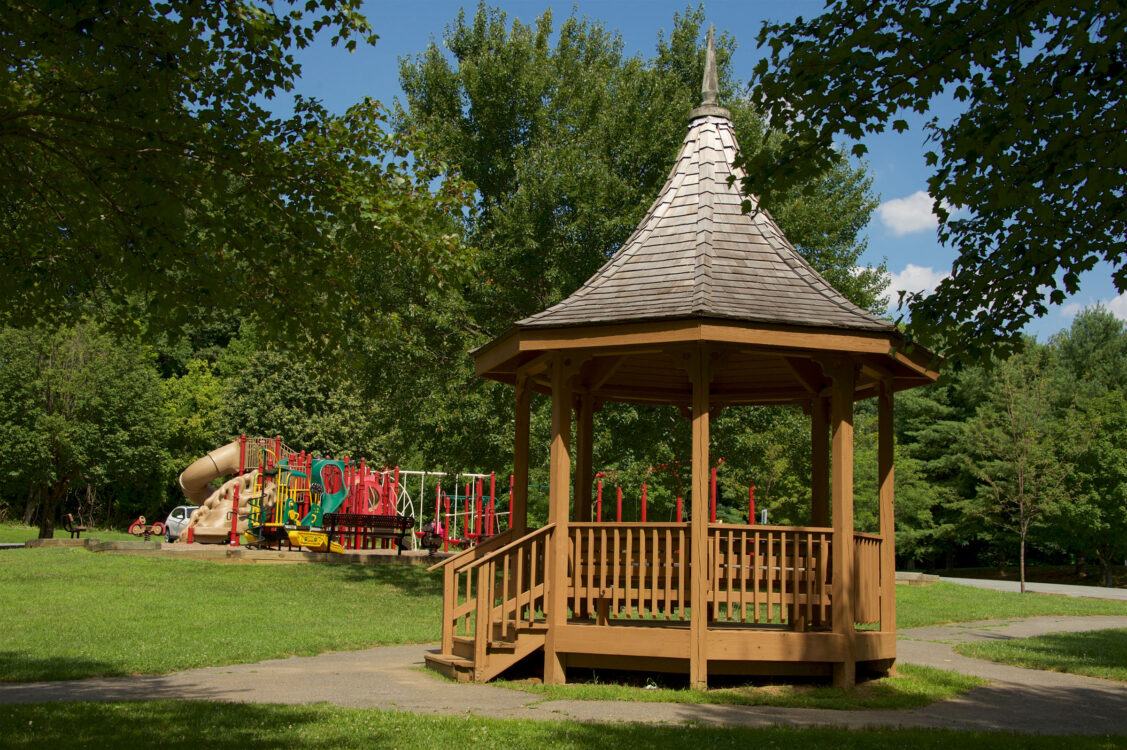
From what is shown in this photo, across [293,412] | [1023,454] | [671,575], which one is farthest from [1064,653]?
[293,412]

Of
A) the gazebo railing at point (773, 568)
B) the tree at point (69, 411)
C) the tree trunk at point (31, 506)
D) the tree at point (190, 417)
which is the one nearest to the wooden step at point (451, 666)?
the gazebo railing at point (773, 568)

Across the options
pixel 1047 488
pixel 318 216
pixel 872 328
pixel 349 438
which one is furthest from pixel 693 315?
pixel 349 438

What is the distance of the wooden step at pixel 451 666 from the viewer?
10172mm

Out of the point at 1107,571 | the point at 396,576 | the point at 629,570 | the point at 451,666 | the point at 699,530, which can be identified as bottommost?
the point at 1107,571

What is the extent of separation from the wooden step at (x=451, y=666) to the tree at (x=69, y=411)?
3188 cm

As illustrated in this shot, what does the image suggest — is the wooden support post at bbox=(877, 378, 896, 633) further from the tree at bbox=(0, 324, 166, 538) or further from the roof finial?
the tree at bbox=(0, 324, 166, 538)

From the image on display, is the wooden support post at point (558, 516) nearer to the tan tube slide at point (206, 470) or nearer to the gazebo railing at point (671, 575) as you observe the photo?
the gazebo railing at point (671, 575)

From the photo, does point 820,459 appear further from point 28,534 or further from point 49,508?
point 28,534

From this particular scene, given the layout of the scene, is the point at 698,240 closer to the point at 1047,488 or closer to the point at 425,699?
the point at 425,699

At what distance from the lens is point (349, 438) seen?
50.3m

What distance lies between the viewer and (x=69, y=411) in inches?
1666

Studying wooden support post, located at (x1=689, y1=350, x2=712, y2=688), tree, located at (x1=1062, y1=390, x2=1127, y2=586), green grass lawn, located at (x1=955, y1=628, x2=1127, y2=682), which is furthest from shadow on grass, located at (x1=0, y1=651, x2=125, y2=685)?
tree, located at (x1=1062, y1=390, x2=1127, y2=586)

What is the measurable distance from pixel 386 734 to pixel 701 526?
12.9 feet

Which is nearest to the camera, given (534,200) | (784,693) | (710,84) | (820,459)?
(784,693)
